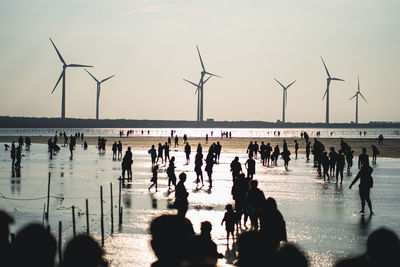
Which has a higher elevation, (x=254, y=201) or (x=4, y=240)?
(x=4, y=240)

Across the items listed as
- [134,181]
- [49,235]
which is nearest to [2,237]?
[49,235]

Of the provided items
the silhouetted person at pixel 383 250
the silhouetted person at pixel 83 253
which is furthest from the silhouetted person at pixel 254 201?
the silhouetted person at pixel 83 253

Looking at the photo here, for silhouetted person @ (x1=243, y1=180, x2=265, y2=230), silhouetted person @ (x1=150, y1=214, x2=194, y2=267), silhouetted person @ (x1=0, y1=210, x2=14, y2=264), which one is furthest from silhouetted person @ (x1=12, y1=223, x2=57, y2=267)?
silhouetted person @ (x1=243, y1=180, x2=265, y2=230)

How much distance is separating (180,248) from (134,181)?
2318 centimetres

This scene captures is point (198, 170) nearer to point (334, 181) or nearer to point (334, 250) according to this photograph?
point (334, 181)

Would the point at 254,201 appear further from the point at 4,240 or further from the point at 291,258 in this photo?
the point at 291,258

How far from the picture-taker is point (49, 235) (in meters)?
3.94

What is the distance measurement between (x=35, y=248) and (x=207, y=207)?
14.8 m

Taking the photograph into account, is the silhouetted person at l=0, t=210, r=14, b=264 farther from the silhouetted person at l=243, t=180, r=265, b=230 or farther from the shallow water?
the silhouetted person at l=243, t=180, r=265, b=230

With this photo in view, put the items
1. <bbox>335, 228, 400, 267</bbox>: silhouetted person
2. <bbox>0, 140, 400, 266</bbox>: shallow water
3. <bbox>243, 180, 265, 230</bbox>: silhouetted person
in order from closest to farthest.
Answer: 1. <bbox>335, 228, 400, 267</bbox>: silhouetted person
2. <bbox>0, 140, 400, 266</bbox>: shallow water
3. <bbox>243, 180, 265, 230</bbox>: silhouetted person

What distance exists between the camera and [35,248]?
388 centimetres

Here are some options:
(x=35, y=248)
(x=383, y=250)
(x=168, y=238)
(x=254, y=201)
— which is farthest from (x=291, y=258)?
(x=254, y=201)

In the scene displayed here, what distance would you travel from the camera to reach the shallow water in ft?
41.7

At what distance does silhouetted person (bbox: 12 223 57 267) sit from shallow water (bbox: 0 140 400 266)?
7.21 metres
